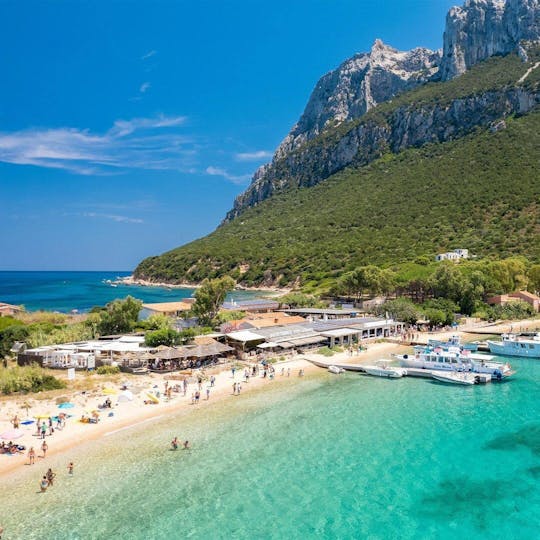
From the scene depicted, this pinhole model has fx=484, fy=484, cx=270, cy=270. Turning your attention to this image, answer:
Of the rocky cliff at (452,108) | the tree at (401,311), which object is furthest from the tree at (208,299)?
the rocky cliff at (452,108)

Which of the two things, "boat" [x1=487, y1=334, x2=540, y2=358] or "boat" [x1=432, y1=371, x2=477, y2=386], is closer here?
"boat" [x1=432, y1=371, x2=477, y2=386]

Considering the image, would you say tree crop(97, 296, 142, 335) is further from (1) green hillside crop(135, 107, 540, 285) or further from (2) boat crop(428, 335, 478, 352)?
(1) green hillside crop(135, 107, 540, 285)

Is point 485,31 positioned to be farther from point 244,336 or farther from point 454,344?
point 244,336

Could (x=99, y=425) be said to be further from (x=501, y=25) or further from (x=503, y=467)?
(x=501, y=25)

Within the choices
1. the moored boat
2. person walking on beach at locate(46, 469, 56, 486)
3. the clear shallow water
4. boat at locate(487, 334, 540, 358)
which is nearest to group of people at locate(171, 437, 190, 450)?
the clear shallow water

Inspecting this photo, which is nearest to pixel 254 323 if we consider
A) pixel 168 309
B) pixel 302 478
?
pixel 168 309

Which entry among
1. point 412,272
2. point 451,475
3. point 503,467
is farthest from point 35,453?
point 412,272
